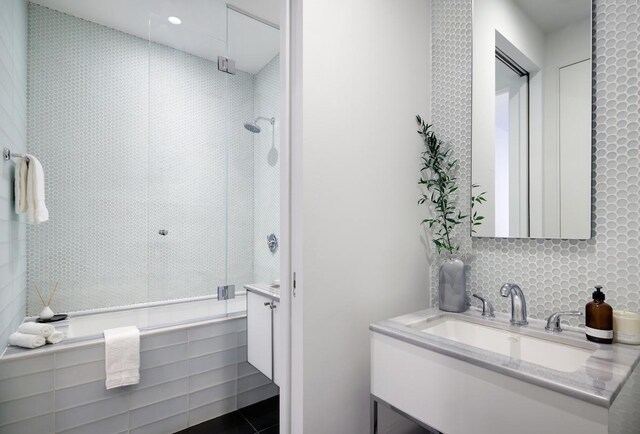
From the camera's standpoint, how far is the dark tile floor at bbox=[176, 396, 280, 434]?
189 centimetres

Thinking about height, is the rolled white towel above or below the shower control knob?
below

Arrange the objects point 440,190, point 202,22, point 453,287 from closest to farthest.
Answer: point 453,287 < point 440,190 < point 202,22

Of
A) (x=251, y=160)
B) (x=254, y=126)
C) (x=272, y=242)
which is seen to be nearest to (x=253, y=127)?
(x=254, y=126)

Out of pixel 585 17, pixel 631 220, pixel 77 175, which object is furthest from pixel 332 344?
pixel 77 175

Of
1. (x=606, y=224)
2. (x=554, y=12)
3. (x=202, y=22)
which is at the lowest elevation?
(x=606, y=224)

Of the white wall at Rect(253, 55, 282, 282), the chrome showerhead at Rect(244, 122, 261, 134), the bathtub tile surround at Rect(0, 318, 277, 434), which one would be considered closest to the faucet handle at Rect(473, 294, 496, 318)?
the white wall at Rect(253, 55, 282, 282)

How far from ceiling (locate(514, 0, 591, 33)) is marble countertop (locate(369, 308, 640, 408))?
1178 mm

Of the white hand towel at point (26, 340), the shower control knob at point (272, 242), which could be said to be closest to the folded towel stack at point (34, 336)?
the white hand towel at point (26, 340)

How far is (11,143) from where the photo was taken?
1.84 meters

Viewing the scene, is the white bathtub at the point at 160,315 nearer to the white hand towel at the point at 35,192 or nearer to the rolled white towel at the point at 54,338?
the rolled white towel at the point at 54,338

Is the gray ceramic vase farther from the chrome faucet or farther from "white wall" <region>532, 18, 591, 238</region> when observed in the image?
"white wall" <region>532, 18, 591, 238</region>

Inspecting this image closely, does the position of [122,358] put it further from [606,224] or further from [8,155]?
[606,224]

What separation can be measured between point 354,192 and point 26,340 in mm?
1820

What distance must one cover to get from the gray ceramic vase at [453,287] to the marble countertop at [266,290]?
34.3 inches
